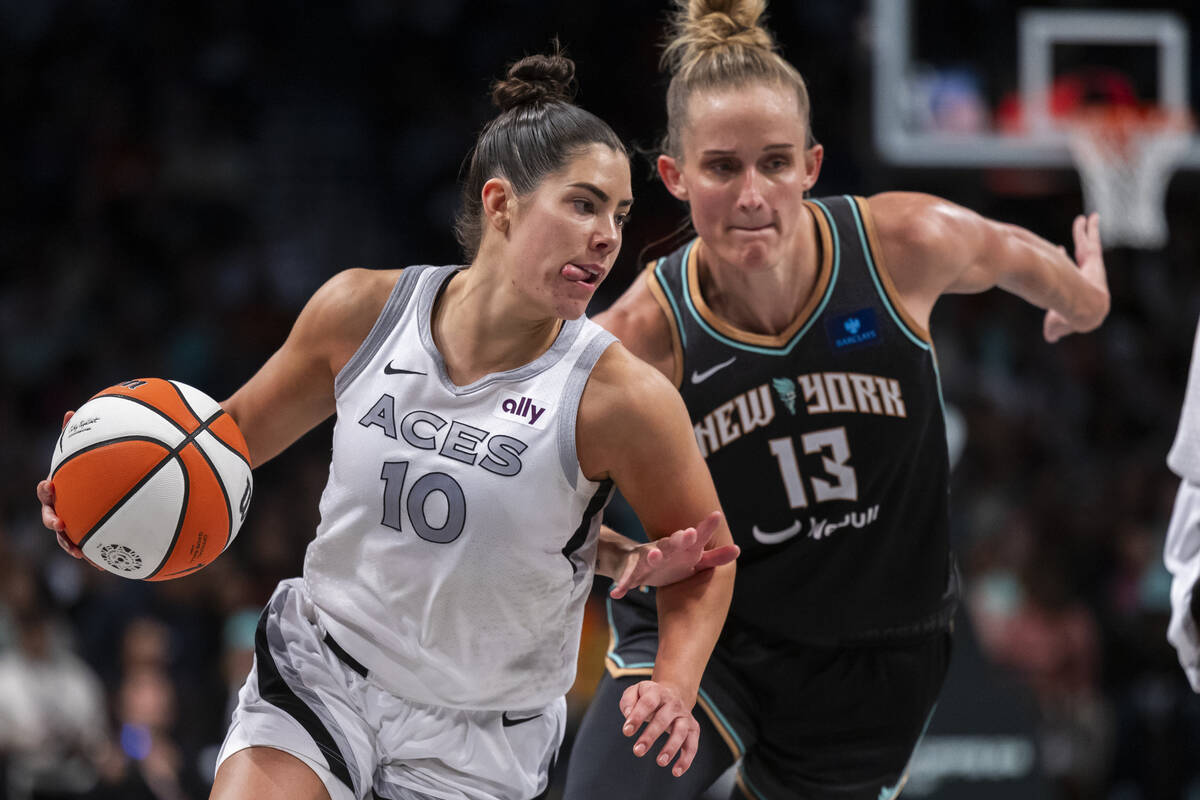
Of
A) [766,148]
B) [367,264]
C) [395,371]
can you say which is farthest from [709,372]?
[367,264]

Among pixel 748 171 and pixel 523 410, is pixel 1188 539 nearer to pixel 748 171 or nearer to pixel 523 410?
pixel 748 171

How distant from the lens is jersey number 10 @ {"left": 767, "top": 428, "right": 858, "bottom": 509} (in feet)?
11.6

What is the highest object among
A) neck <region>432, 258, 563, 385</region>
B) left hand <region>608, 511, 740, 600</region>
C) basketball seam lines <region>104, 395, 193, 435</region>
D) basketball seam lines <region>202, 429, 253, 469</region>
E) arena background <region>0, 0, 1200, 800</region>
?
neck <region>432, 258, 563, 385</region>

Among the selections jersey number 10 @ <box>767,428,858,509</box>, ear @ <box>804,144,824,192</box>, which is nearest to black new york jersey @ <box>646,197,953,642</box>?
jersey number 10 @ <box>767,428,858,509</box>

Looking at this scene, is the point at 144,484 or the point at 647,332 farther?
the point at 647,332

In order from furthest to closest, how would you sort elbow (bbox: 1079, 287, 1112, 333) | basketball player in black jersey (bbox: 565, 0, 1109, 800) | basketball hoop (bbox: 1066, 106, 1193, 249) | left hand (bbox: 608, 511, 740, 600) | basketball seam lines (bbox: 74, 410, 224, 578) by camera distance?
basketball hoop (bbox: 1066, 106, 1193, 249), elbow (bbox: 1079, 287, 1112, 333), basketball player in black jersey (bbox: 565, 0, 1109, 800), basketball seam lines (bbox: 74, 410, 224, 578), left hand (bbox: 608, 511, 740, 600)

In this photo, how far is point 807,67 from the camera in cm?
1075

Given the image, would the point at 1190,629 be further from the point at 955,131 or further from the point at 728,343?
the point at 955,131

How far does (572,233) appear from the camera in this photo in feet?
9.31

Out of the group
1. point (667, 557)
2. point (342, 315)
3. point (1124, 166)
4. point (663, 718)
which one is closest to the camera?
point (663, 718)

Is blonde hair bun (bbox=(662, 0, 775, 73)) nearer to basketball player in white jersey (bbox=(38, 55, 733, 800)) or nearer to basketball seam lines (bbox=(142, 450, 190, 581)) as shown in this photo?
basketball player in white jersey (bbox=(38, 55, 733, 800))

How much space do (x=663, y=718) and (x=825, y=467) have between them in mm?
1067

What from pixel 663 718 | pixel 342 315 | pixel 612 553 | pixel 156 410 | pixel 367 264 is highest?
pixel 342 315

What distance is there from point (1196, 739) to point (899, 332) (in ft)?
16.9
